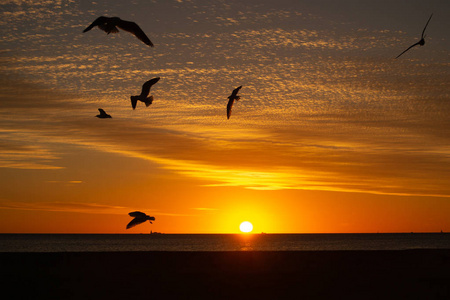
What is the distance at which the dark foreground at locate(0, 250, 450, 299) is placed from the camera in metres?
16.7

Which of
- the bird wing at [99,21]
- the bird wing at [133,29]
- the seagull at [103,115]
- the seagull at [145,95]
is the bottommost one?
the seagull at [103,115]

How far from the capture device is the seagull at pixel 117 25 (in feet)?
55.8

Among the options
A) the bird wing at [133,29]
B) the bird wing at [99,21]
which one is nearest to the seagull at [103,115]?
the bird wing at [133,29]

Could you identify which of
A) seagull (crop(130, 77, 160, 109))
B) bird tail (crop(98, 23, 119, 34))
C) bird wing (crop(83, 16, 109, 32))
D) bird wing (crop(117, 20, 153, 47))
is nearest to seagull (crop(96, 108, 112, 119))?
seagull (crop(130, 77, 160, 109))

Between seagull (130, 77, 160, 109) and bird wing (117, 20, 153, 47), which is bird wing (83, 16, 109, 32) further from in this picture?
seagull (130, 77, 160, 109)

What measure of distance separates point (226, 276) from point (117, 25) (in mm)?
9555

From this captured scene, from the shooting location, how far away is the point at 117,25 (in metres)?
17.7

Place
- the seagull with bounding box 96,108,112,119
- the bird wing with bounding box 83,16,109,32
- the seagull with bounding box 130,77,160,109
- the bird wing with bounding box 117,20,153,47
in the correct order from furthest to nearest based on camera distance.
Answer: the seagull with bounding box 96,108,112,119 → the seagull with bounding box 130,77,160,109 → the bird wing with bounding box 117,20,153,47 → the bird wing with bounding box 83,16,109,32

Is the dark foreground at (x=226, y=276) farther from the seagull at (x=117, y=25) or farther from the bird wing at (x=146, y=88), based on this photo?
the seagull at (x=117, y=25)

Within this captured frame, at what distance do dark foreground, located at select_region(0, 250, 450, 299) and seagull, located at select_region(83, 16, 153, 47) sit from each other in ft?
25.4

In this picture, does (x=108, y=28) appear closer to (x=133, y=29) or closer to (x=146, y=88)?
(x=133, y=29)

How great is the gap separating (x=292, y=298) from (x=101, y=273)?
8628mm

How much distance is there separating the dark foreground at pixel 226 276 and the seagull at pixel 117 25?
7752 millimetres

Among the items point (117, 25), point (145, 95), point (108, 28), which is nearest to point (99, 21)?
point (108, 28)
